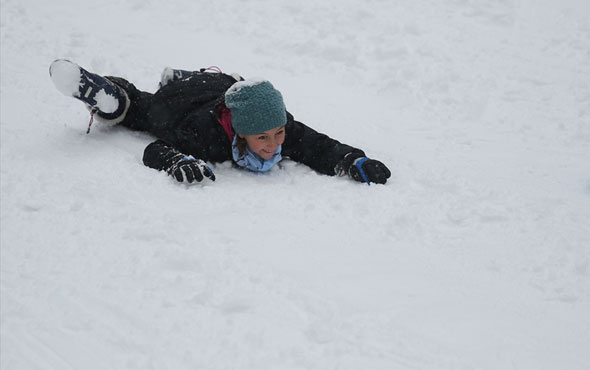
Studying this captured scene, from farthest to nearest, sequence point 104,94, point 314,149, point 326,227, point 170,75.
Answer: point 170,75 → point 104,94 → point 314,149 → point 326,227

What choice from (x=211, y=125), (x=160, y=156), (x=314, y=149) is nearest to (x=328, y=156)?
(x=314, y=149)

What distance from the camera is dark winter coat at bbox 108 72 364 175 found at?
3.24 m

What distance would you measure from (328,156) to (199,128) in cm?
79

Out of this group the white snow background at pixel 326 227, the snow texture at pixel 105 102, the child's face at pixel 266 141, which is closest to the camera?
the white snow background at pixel 326 227

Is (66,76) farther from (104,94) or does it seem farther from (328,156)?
(328,156)

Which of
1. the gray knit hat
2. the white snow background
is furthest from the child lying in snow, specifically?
Result: the white snow background

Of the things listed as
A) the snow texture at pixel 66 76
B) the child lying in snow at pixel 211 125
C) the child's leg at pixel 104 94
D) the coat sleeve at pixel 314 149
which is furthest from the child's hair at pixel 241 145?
the snow texture at pixel 66 76

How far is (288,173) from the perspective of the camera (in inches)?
129

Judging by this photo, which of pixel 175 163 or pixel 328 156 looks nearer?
pixel 175 163

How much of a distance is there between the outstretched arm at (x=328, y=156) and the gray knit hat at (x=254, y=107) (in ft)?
0.91

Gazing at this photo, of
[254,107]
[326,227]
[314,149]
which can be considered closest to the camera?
[326,227]

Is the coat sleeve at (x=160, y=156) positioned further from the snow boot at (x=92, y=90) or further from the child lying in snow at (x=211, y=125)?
the snow boot at (x=92, y=90)

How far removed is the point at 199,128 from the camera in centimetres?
327

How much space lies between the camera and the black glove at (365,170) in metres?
3.04
